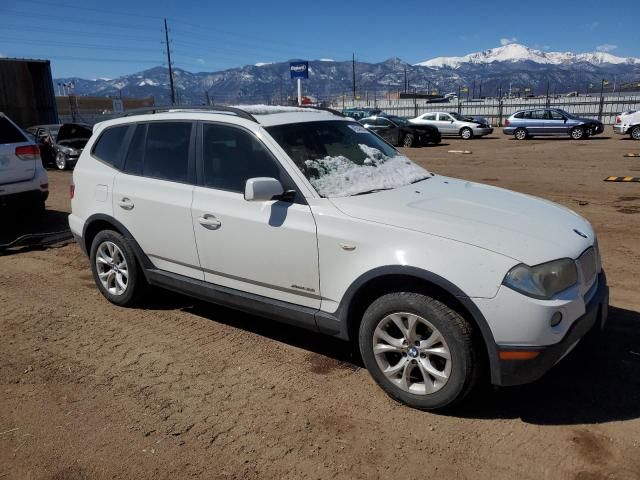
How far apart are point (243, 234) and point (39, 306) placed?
8.72ft

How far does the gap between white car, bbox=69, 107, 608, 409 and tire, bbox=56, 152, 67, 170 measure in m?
13.8

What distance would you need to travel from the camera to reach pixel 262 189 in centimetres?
345

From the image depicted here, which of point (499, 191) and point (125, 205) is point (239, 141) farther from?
point (499, 191)

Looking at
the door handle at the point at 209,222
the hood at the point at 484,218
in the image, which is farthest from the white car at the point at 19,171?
the hood at the point at 484,218

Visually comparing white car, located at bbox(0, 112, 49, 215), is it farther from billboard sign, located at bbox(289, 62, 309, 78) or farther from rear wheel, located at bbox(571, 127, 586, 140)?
billboard sign, located at bbox(289, 62, 309, 78)

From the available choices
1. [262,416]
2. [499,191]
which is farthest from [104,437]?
[499,191]

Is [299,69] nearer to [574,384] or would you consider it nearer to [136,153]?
[136,153]

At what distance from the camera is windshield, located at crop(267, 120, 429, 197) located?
3.72 meters

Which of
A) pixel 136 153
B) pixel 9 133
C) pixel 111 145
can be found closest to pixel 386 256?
pixel 136 153

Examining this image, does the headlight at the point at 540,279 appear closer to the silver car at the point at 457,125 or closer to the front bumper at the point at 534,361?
the front bumper at the point at 534,361

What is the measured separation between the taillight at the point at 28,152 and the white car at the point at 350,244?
12.1 feet

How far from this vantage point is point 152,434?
121 inches

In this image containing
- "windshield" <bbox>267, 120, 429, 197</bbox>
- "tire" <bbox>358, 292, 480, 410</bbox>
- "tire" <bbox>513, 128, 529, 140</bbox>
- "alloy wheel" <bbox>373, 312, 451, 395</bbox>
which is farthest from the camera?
"tire" <bbox>513, 128, 529, 140</bbox>

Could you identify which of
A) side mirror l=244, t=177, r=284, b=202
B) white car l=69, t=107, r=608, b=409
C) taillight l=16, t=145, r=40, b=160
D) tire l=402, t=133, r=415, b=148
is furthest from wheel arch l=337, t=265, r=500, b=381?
tire l=402, t=133, r=415, b=148
